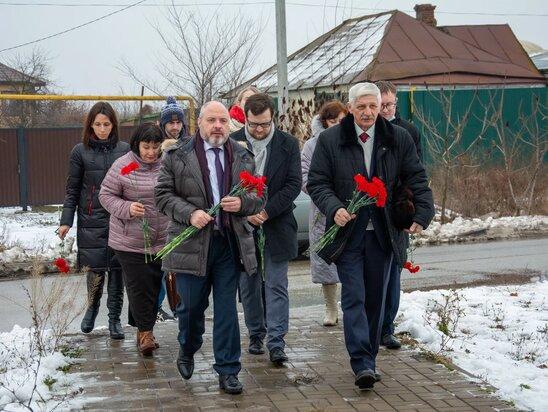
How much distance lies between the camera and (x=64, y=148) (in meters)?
23.6

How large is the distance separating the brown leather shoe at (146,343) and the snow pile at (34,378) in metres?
0.54

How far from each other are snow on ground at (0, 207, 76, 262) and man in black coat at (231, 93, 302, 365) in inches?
242

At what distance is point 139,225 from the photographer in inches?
316

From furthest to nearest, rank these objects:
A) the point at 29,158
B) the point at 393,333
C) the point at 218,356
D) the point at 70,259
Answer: the point at 29,158 < the point at 70,259 < the point at 393,333 < the point at 218,356

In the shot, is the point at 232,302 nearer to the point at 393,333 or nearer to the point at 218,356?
the point at 218,356

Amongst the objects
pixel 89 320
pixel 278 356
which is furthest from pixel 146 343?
pixel 89 320

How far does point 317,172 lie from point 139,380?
1.85m

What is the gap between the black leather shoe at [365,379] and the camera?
656 cm

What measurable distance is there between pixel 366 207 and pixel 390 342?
1613 millimetres

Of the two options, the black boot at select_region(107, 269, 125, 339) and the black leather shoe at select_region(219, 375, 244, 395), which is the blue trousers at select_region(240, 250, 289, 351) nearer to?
the black leather shoe at select_region(219, 375, 244, 395)

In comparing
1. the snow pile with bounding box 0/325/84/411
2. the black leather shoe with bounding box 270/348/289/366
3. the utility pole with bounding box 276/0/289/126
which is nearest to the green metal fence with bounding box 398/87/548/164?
the utility pole with bounding box 276/0/289/126

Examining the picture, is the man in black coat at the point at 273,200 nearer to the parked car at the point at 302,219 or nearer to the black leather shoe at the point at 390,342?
the black leather shoe at the point at 390,342

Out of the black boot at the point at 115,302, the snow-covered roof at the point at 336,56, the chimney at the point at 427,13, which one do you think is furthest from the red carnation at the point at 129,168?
the chimney at the point at 427,13

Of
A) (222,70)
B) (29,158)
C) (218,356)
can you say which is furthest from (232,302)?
(222,70)
